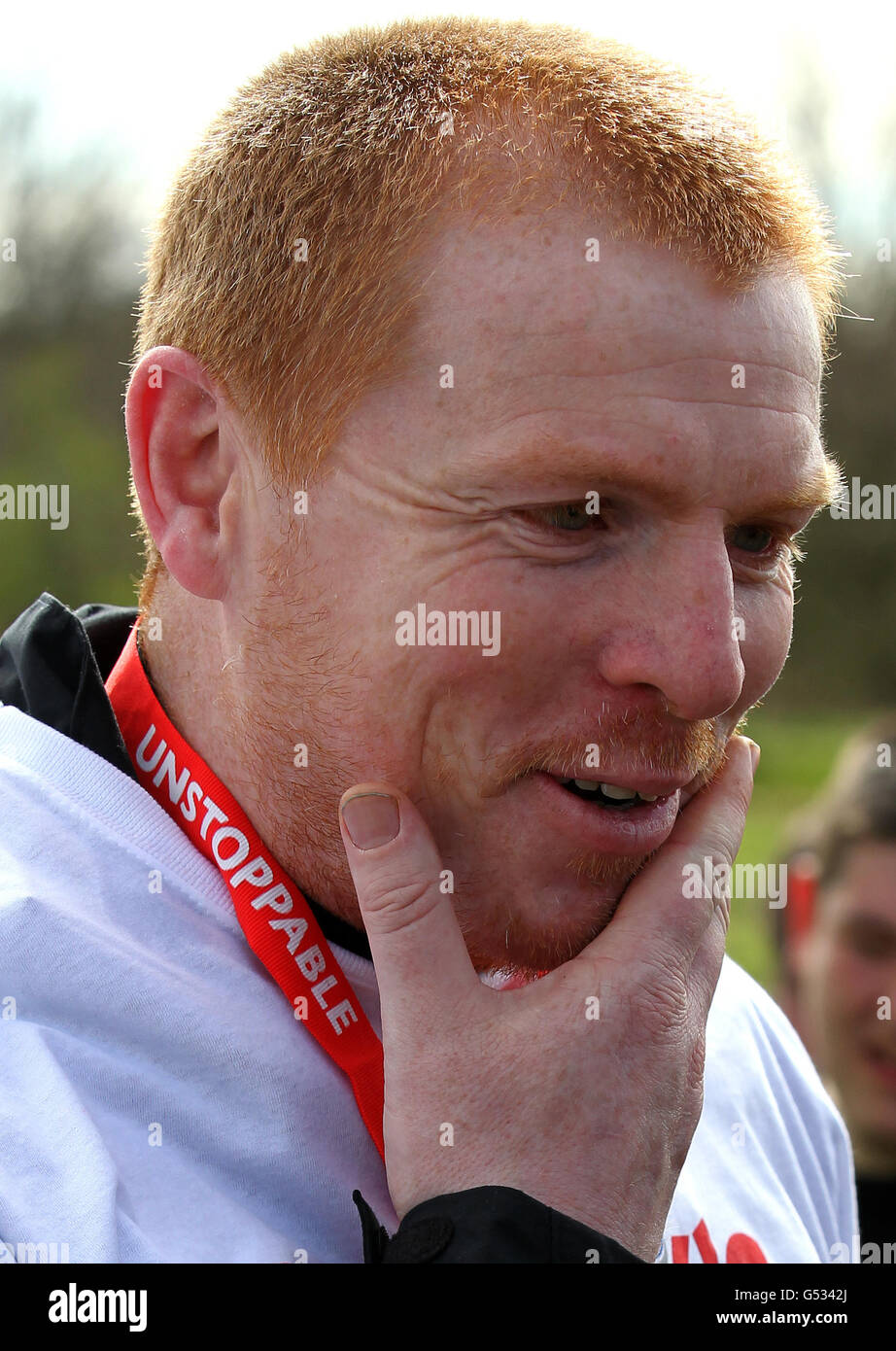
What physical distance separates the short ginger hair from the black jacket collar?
23 centimetres

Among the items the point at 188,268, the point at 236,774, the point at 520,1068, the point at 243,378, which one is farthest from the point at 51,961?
the point at 188,268

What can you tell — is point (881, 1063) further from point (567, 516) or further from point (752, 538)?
point (567, 516)

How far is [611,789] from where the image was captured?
7.16 feet

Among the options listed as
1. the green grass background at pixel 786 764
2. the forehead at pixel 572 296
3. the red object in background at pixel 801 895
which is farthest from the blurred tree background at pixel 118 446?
the forehead at pixel 572 296

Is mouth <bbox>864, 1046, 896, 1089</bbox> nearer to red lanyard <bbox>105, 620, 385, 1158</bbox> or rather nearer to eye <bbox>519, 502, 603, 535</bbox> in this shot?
red lanyard <bbox>105, 620, 385, 1158</bbox>

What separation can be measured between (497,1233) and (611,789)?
0.70 meters

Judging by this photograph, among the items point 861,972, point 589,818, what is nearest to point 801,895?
point 861,972

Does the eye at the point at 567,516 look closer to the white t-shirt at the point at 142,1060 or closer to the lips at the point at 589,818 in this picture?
the lips at the point at 589,818

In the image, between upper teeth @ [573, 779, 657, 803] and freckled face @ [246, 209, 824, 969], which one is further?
upper teeth @ [573, 779, 657, 803]

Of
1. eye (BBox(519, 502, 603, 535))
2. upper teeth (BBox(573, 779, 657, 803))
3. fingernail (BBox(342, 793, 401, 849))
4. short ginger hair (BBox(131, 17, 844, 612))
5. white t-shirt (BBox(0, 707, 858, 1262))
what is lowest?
white t-shirt (BBox(0, 707, 858, 1262))

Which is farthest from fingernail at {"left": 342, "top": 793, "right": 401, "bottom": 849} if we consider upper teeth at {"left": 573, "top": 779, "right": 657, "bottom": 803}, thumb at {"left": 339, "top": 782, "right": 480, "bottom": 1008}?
upper teeth at {"left": 573, "top": 779, "right": 657, "bottom": 803}

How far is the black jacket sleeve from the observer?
176cm

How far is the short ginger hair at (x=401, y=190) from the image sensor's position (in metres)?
2.06

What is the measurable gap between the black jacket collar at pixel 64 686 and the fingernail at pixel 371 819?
273 millimetres
